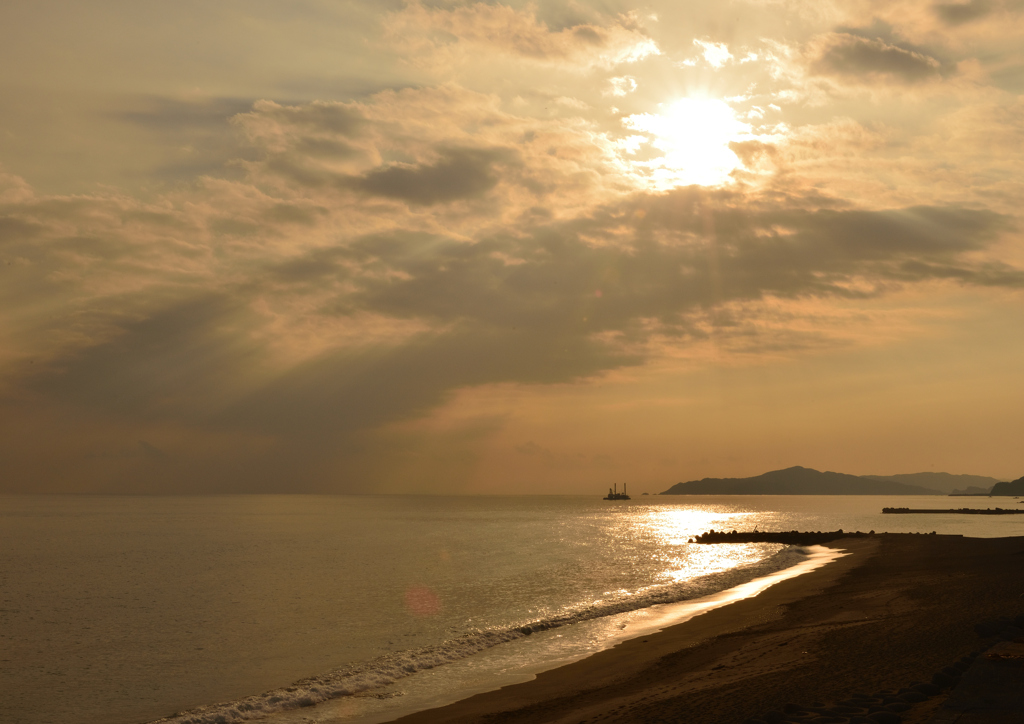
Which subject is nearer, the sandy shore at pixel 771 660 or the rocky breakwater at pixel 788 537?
the sandy shore at pixel 771 660

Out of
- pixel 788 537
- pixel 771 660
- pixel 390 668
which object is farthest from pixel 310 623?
pixel 788 537

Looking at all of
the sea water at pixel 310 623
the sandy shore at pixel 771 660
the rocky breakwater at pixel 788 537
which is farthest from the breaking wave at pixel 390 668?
the rocky breakwater at pixel 788 537

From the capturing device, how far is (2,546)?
8050 cm

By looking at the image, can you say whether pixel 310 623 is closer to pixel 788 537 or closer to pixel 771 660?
pixel 771 660

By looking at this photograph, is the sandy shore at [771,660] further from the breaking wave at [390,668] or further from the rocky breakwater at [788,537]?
the rocky breakwater at [788,537]

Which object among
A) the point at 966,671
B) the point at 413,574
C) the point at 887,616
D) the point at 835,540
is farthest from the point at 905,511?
the point at 966,671

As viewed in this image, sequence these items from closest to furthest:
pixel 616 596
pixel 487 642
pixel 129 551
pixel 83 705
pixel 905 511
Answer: pixel 83 705
pixel 487 642
pixel 616 596
pixel 129 551
pixel 905 511

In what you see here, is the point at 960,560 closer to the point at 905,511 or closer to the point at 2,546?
the point at 2,546

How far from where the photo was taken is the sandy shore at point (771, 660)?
1446cm

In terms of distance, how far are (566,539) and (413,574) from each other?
43147 millimetres

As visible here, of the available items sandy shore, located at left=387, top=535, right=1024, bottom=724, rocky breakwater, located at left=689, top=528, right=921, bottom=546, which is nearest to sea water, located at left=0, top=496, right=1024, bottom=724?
sandy shore, located at left=387, top=535, right=1024, bottom=724

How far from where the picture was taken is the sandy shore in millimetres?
14461

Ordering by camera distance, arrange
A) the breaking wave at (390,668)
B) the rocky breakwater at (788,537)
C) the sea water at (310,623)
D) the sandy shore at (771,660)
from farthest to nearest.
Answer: the rocky breakwater at (788,537), the sea water at (310,623), the breaking wave at (390,668), the sandy shore at (771,660)

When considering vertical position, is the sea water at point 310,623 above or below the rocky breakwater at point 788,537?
above
